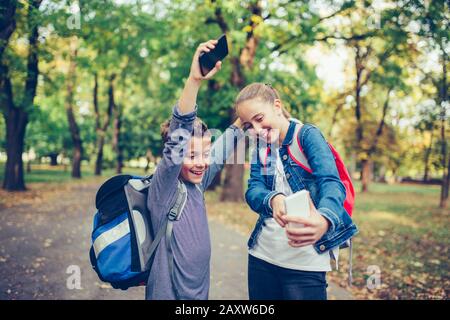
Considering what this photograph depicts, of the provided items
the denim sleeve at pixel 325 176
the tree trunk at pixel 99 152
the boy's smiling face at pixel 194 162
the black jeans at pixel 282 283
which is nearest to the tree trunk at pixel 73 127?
the tree trunk at pixel 99 152

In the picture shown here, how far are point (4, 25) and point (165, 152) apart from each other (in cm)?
484

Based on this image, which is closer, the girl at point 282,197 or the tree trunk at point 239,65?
the girl at point 282,197

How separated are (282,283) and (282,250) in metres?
0.18

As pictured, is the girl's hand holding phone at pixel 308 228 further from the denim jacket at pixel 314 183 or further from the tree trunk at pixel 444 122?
the tree trunk at pixel 444 122

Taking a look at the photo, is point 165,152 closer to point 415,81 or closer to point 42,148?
point 415,81

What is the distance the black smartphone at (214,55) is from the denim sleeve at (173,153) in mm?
267

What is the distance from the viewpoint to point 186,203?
85.4 inches

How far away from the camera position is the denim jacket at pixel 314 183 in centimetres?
162

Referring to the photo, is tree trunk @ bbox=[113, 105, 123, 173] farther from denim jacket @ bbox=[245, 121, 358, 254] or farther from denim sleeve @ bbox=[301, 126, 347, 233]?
denim sleeve @ bbox=[301, 126, 347, 233]

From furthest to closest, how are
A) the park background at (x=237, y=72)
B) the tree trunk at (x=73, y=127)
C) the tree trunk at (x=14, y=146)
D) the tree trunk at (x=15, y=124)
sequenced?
the tree trunk at (x=73, y=127) < the tree trunk at (x=14, y=146) < the tree trunk at (x=15, y=124) < the park background at (x=237, y=72)

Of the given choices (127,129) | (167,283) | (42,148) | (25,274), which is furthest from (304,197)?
(42,148)

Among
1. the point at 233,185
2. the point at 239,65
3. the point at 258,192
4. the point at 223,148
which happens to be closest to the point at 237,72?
the point at 239,65

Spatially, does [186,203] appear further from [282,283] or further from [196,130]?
[282,283]

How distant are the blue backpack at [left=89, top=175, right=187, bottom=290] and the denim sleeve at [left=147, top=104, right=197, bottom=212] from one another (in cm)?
11
